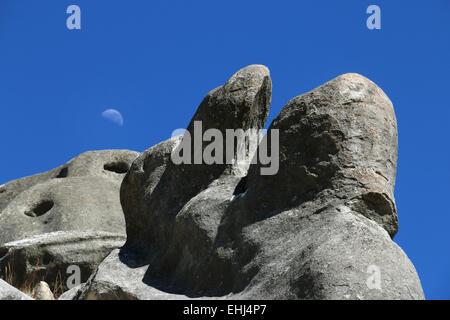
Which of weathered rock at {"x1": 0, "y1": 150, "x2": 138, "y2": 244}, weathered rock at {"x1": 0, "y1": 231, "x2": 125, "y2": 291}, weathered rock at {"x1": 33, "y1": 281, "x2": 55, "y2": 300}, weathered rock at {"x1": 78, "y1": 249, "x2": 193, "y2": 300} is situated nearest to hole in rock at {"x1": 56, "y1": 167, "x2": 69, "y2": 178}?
weathered rock at {"x1": 0, "y1": 150, "x2": 138, "y2": 244}

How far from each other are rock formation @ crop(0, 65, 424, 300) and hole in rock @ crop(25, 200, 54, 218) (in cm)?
406

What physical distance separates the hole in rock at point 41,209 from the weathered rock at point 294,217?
16.0ft

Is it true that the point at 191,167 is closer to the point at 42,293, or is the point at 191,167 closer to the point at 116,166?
the point at 42,293

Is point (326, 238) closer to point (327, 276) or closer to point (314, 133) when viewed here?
point (327, 276)

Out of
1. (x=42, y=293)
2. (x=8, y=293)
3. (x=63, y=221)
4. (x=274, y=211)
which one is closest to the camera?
(x=8, y=293)

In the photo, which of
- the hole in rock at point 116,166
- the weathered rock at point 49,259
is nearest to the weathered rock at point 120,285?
the weathered rock at point 49,259

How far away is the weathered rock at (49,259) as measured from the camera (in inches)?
328

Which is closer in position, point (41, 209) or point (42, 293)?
point (42, 293)

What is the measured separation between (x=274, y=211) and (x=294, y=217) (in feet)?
0.72

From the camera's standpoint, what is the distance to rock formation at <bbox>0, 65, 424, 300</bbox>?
4246 mm

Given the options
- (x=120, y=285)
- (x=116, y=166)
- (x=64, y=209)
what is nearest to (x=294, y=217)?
(x=120, y=285)

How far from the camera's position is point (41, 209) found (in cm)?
1097

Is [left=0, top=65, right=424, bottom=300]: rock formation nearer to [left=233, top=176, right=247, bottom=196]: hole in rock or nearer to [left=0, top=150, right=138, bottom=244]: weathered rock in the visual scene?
[left=233, top=176, right=247, bottom=196]: hole in rock

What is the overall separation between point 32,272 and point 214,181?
334 cm
